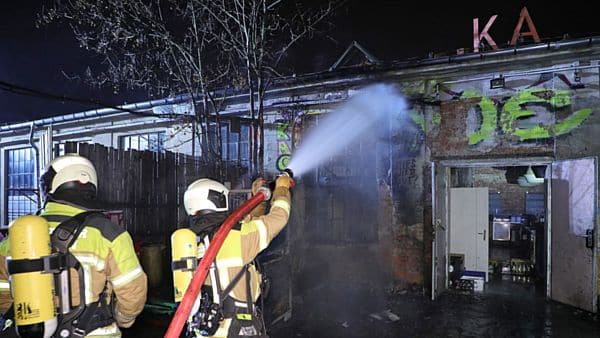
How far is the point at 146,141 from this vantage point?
13.3m

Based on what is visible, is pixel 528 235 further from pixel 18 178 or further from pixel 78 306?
pixel 18 178

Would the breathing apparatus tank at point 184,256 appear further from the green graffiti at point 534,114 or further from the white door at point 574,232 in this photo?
the white door at point 574,232

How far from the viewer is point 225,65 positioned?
8.82 m

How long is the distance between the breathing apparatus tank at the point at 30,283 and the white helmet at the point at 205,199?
0.98m

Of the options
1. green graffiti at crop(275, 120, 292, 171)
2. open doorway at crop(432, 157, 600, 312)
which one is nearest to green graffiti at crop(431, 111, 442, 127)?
open doorway at crop(432, 157, 600, 312)

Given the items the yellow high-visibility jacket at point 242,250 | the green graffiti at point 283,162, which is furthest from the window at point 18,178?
the yellow high-visibility jacket at point 242,250

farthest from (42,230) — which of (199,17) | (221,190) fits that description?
(199,17)

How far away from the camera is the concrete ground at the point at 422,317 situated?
627 centimetres

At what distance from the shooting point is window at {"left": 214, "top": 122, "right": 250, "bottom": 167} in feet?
37.5

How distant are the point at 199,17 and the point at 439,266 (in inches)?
284

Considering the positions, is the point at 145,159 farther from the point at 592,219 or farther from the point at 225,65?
the point at 592,219

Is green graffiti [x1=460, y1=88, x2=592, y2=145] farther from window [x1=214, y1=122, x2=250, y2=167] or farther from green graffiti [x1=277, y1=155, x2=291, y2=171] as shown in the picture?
window [x1=214, y1=122, x2=250, y2=167]

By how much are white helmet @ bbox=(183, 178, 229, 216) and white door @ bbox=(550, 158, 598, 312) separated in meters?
7.06

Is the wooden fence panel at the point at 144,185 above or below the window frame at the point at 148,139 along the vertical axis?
below
